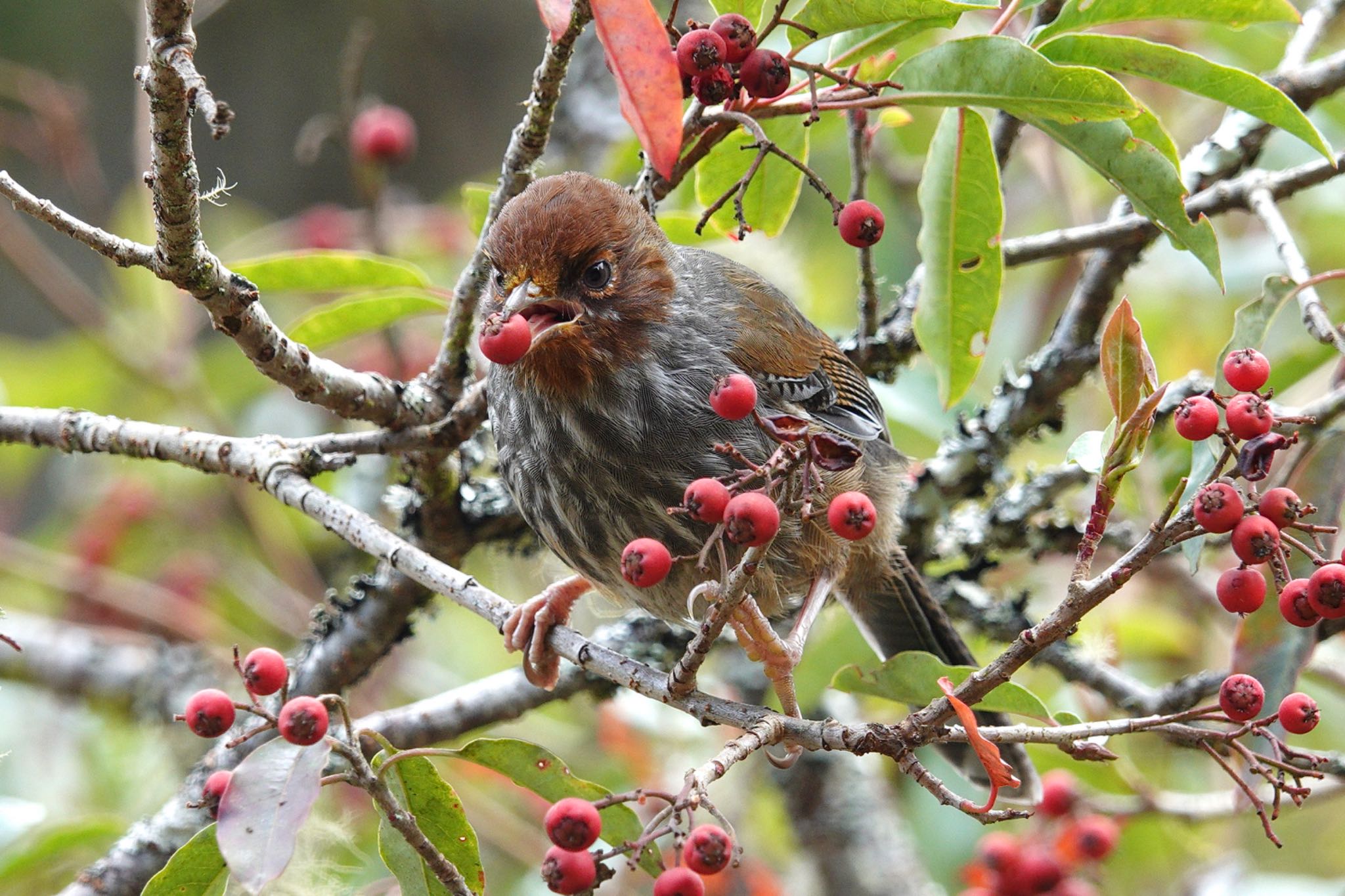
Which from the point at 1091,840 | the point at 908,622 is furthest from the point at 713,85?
the point at 1091,840

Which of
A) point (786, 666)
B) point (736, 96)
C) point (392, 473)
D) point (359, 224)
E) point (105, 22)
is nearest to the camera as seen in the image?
point (736, 96)

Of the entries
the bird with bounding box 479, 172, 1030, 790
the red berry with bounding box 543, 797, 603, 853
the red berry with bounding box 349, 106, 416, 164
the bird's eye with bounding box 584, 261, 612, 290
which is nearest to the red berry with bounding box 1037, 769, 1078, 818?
the bird with bounding box 479, 172, 1030, 790

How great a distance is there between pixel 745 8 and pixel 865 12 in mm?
A: 262

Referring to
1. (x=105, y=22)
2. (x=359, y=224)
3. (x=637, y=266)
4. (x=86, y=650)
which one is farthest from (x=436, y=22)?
(x=637, y=266)

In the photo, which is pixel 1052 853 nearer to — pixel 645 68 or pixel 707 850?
pixel 707 850

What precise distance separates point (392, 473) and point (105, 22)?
20.3 feet

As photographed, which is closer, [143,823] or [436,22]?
[143,823]

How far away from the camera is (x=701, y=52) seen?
223 centimetres

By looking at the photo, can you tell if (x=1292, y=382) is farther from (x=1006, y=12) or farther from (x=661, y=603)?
(x=661, y=603)

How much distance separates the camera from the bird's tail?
3.60m

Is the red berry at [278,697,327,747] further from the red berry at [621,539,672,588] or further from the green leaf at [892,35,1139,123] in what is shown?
the green leaf at [892,35,1139,123]

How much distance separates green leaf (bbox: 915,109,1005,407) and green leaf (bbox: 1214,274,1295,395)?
531 mm

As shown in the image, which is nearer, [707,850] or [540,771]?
[707,850]

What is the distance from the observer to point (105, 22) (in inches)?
347
